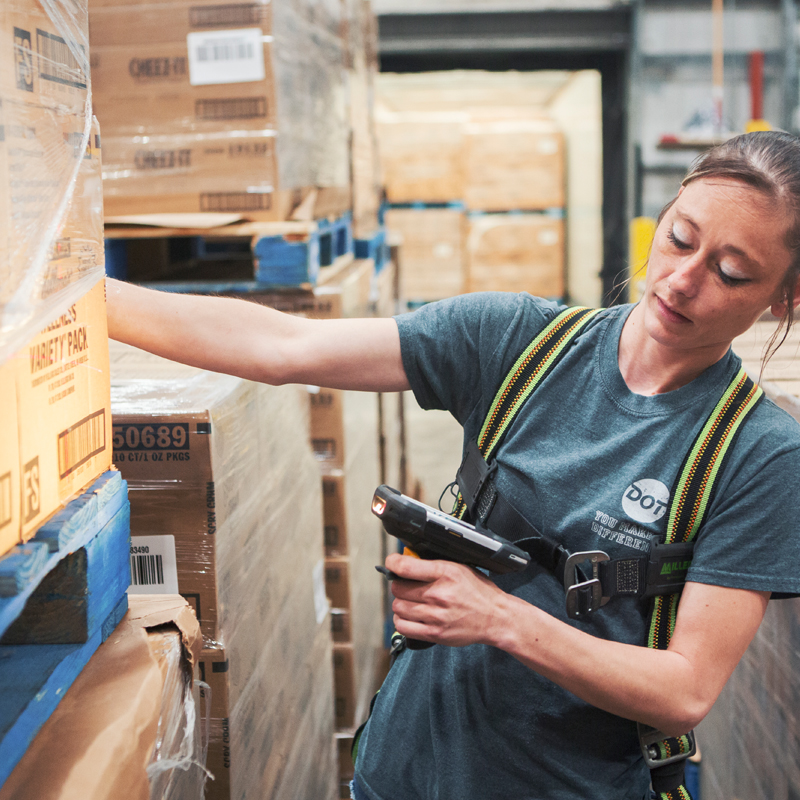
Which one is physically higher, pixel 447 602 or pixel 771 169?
pixel 771 169

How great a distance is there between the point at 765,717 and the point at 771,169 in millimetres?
1139

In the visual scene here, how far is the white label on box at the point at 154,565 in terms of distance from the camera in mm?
1396

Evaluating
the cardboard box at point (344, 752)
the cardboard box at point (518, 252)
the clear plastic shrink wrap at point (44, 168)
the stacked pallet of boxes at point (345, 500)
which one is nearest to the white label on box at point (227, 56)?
the stacked pallet of boxes at point (345, 500)

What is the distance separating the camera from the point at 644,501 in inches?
50.5

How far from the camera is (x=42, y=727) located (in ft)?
2.85

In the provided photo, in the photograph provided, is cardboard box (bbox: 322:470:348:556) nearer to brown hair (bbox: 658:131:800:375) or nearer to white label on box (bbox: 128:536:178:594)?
white label on box (bbox: 128:536:178:594)

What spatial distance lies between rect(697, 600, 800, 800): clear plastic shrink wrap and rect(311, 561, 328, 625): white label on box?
42.1 inches

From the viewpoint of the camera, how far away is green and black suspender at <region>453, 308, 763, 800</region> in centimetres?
126

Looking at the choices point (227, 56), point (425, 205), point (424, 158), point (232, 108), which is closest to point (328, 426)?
point (232, 108)

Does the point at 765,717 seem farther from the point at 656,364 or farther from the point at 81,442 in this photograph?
the point at 81,442

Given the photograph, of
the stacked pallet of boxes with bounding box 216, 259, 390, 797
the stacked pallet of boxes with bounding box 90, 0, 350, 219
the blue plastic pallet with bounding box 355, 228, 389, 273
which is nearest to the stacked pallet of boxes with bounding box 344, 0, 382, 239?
the blue plastic pallet with bounding box 355, 228, 389, 273

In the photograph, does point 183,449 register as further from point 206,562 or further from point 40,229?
point 40,229

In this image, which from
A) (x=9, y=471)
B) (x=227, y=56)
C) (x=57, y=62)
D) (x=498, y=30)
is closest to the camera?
(x=9, y=471)

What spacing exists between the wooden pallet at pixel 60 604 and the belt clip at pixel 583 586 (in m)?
0.65
